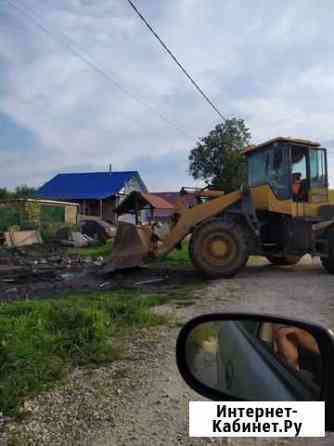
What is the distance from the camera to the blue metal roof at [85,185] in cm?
3822

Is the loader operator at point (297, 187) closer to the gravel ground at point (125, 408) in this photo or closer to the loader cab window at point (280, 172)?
the loader cab window at point (280, 172)

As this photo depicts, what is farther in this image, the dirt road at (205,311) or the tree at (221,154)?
the tree at (221,154)

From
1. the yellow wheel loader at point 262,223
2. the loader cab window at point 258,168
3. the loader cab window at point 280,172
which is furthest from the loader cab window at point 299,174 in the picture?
the loader cab window at point 258,168

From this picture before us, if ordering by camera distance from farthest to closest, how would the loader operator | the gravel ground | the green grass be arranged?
the loader operator → the green grass → the gravel ground

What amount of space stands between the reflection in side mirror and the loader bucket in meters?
7.51

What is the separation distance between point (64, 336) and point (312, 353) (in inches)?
138

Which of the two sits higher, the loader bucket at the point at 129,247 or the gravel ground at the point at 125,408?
the loader bucket at the point at 129,247

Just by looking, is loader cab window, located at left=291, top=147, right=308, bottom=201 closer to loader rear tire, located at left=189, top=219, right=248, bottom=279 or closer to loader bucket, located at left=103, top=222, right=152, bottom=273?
loader rear tire, located at left=189, top=219, right=248, bottom=279

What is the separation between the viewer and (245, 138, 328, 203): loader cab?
33.4 feet

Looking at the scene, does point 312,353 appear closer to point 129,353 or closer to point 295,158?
point 129,353

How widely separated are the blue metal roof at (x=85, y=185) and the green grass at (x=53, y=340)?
31641 millimetres

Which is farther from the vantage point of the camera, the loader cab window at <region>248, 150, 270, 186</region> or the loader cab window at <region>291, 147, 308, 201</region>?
the loader cab window at <region>248, 150, 270, 186</region>

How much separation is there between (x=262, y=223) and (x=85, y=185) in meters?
31.6

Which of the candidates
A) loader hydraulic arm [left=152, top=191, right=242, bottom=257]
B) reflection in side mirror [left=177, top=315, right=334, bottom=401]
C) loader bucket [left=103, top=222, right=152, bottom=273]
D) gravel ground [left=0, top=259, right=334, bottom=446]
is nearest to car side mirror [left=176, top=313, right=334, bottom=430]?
reflection in side mirror [left=177, top=315, right=334, bottom=401]
